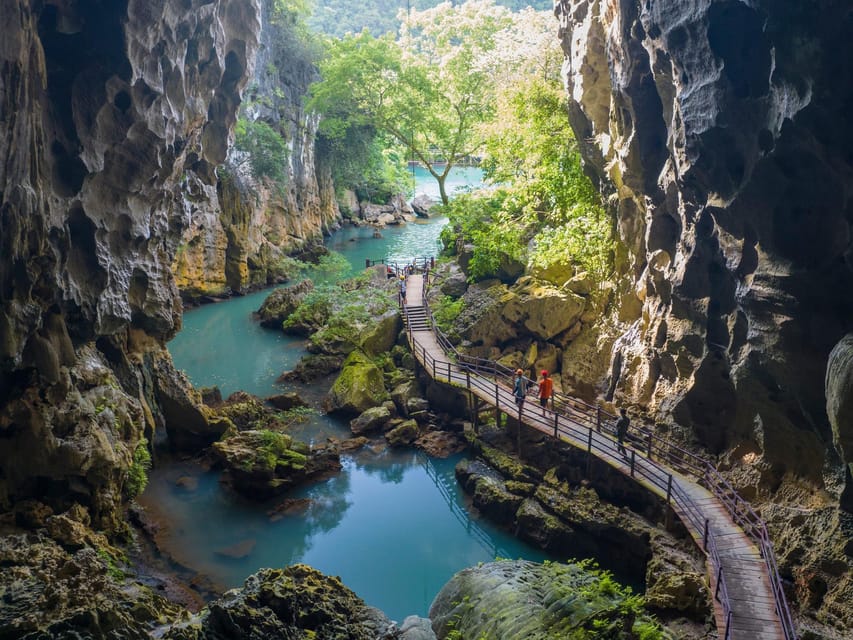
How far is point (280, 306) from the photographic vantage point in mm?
33906

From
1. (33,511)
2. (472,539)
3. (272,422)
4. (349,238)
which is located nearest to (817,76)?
(472,539)

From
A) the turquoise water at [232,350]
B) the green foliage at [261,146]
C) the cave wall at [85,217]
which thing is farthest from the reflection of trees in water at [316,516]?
the green foliage at [261,146]

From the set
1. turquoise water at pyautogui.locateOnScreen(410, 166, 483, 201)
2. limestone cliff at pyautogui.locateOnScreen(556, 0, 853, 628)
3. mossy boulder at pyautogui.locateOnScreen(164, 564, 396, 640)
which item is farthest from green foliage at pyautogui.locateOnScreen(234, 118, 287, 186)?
turquoise water at pyautogui.locateOnScreen(410, 166, 483, 201)

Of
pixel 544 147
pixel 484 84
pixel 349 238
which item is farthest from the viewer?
pixel 349 238

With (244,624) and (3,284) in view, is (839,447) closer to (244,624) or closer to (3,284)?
(244,624)

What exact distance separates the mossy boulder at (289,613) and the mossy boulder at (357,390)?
1455 cm

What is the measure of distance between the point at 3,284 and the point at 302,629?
8.41m

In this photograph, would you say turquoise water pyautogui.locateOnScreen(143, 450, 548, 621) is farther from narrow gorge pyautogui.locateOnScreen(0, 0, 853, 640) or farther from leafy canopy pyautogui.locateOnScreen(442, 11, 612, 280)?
leafy canopy pyautogui.locateOnScreen(442, 11, 612, 280)

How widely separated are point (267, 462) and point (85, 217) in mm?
7909

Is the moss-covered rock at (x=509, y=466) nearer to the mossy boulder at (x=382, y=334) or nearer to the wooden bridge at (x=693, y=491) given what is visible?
the wooden bridge at (x=693, y=491)

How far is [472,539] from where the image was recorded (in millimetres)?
17531

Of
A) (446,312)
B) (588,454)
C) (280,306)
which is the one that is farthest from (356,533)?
(280,306)

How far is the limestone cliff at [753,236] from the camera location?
1081cm

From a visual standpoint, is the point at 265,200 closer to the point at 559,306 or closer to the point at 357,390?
the point at 357,390
